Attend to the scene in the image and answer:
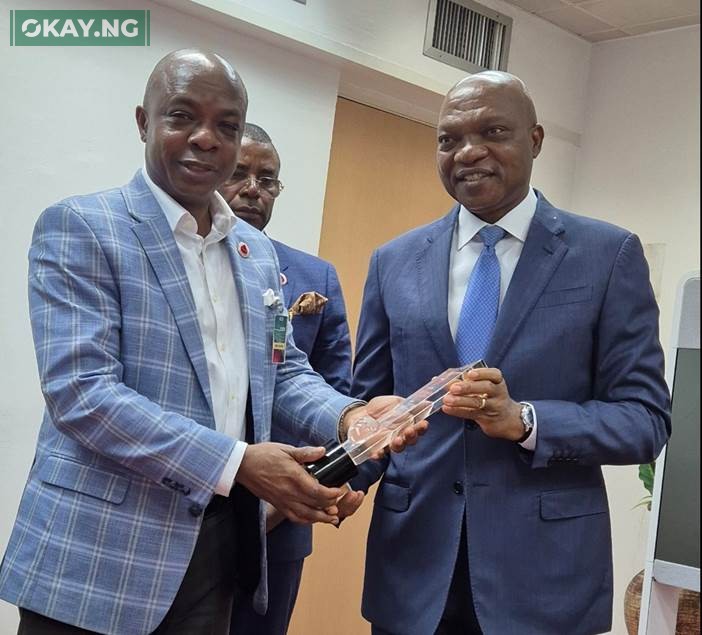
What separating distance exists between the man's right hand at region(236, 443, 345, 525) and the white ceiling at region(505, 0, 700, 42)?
11.3ft

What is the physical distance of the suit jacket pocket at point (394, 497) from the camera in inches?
73.0

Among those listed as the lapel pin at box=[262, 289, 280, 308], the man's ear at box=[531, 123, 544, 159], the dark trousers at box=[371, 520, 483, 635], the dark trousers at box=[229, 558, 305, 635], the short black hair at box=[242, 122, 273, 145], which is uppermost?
the short black hair at box=[242, 122, 273, 145]

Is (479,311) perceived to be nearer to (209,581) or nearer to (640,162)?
(209,581)

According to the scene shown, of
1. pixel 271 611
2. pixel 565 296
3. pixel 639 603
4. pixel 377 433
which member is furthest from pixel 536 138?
pixel 639 603

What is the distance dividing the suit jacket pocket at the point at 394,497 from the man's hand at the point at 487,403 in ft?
0.86

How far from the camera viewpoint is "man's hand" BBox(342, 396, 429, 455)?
1702mm

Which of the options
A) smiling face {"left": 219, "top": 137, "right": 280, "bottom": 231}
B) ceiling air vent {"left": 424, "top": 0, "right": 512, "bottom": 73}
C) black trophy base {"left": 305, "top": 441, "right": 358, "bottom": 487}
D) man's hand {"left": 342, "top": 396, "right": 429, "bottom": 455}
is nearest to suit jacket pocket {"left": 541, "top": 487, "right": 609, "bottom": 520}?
man's hand {"left": 342, "top": 396, "right": 429, "bottom": 455}

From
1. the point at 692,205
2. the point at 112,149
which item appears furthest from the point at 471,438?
the point at 692,205

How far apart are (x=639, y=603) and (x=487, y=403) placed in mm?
2597

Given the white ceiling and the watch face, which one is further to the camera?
the white ceiling

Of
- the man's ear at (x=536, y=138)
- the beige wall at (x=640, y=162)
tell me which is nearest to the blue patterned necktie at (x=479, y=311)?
the man's ear at (x=536, y=138)

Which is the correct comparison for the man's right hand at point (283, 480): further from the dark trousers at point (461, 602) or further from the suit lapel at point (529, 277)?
the suit lapel at point (529, 277)

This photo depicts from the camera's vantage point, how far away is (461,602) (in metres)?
1.78

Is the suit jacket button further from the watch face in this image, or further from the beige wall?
→ the beige wall
